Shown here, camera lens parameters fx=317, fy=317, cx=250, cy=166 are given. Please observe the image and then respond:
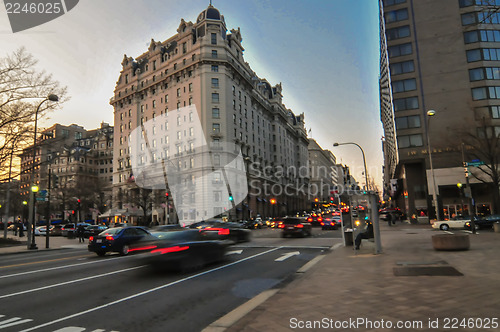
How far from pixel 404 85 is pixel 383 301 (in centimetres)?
5250

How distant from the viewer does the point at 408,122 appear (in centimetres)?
4991

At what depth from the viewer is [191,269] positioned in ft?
36.5

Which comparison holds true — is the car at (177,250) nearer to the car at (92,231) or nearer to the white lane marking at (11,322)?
the white lane marking at (11,322)

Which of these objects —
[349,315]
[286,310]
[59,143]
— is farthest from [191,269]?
[59,143]

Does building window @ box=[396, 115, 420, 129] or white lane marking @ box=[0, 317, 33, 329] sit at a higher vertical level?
building window @ box=[396, 115, 420, 129]

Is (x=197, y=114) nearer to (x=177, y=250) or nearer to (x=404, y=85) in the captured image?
(x=404, y=85)

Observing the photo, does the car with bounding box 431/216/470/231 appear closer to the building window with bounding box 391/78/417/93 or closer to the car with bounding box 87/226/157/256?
the car with bounding box 87/226/157/256

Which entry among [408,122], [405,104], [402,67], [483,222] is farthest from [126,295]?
[402,67]

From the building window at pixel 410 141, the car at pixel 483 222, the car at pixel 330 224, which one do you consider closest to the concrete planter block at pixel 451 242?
the car at pixel 483 222

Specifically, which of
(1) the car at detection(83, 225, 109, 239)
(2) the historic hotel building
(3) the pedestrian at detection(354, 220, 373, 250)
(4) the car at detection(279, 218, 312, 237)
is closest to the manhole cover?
(3) the pedestrian at detection(354, 220, 373, 250)

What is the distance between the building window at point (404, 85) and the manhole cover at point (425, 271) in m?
48.2

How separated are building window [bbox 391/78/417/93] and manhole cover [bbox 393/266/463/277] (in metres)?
48.2

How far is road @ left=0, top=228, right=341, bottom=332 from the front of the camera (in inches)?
228

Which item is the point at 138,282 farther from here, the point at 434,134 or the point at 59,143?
the point at 434,134
